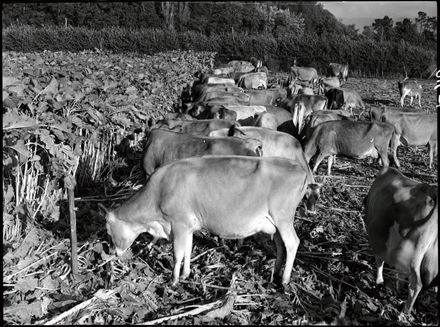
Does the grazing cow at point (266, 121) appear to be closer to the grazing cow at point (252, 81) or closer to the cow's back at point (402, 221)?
the cow's back at point (402, 221)

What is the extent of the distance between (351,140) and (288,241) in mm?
5800

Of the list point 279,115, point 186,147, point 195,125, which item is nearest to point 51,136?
point 186,147

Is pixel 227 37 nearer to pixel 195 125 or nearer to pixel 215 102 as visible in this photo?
pixel 215 102

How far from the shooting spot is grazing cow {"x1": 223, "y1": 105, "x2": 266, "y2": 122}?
13.7 meters

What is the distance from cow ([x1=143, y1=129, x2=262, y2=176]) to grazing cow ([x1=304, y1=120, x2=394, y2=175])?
3314 millimetres

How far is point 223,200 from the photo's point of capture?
19.0ft

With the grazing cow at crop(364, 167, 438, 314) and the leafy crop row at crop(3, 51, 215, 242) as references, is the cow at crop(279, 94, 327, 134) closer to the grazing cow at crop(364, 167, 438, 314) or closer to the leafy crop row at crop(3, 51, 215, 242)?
the leafy crop row at crop(3, 51, 215, 242)

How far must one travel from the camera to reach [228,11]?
186 ft

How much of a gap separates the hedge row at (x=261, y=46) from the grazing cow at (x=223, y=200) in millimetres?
35329

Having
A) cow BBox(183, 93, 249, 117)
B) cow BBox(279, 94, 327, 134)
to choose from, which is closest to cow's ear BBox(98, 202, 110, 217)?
cow BBox(183, 93, 249, 117)

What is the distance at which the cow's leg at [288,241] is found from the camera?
225 inches

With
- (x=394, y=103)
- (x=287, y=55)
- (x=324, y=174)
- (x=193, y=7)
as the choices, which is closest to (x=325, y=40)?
(x=287, y=55)

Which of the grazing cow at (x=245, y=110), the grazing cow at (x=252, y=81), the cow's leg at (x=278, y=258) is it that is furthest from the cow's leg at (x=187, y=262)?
the grazing cow at (x=252, y=81)

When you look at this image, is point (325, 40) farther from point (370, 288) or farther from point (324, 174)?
point (370, 288)
